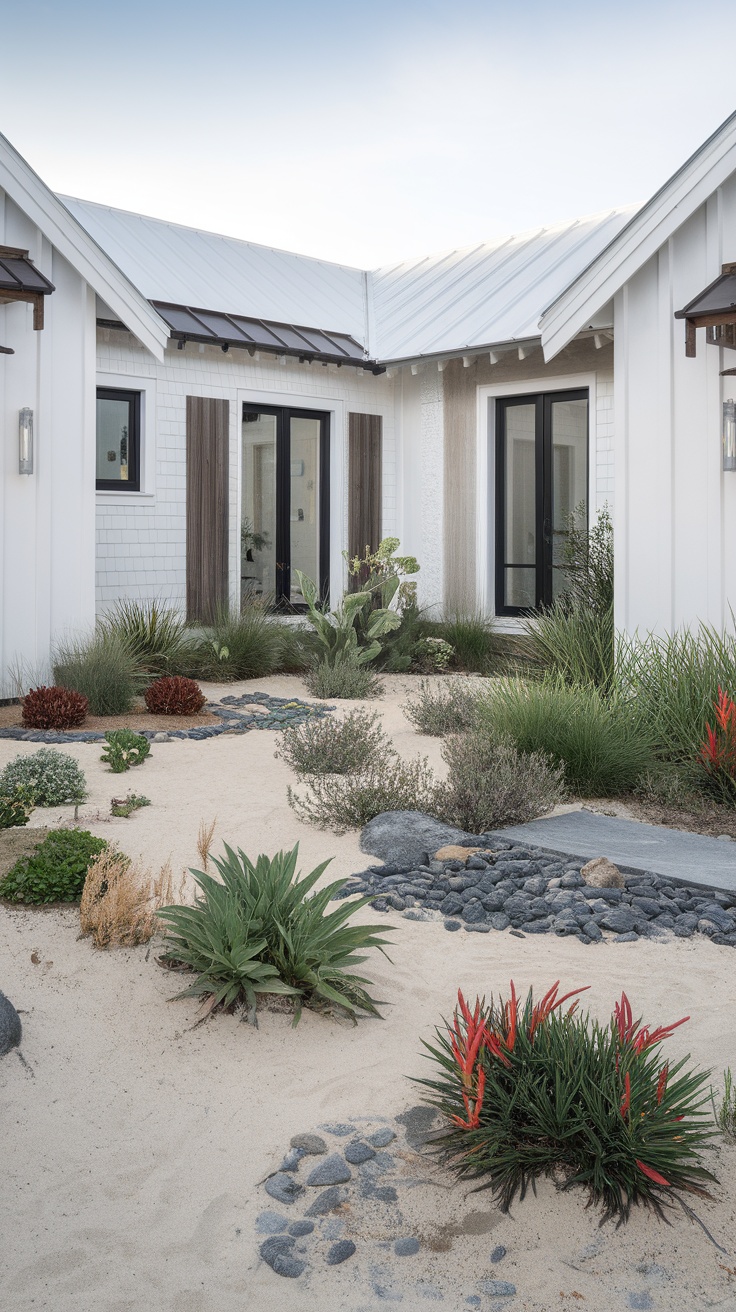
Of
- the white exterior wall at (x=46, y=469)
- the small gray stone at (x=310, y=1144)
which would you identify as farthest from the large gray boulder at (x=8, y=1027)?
the white exterior wall at (x=46, y=469)

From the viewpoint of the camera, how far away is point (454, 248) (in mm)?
14305

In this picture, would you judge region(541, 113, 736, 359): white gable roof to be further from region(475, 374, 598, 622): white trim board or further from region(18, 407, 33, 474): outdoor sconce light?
region(18, 407, 33, 474): outdoor sconce light

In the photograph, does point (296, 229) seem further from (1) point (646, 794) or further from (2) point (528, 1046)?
(2) point (528, 1046)

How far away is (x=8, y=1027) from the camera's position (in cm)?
308

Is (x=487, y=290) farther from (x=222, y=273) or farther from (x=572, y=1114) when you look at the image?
(x=572, y=1114)

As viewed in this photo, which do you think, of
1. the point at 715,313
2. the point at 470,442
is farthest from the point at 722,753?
the point at 470,442

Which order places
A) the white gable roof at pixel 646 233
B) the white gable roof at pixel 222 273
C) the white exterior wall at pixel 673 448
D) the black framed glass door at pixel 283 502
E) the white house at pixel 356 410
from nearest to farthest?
the white gable roof at pixel 646 233, the white exterior wall at pixel 673 448, the white house at pixel 356 410, the white gable roof at pixel 222 273, the black framed glass door at pixel 283 502

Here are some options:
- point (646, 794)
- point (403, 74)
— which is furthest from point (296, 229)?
point (646, 794)

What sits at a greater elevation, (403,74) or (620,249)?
(403,74)

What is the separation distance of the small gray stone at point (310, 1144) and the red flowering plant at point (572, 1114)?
30cm

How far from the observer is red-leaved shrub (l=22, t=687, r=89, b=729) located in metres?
8.17

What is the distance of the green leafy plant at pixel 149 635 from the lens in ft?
33.5

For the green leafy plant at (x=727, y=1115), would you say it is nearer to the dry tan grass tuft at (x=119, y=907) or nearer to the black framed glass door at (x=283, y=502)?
the dry tan grass tuft at (x=119, y=907)

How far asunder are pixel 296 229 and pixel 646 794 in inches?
735
